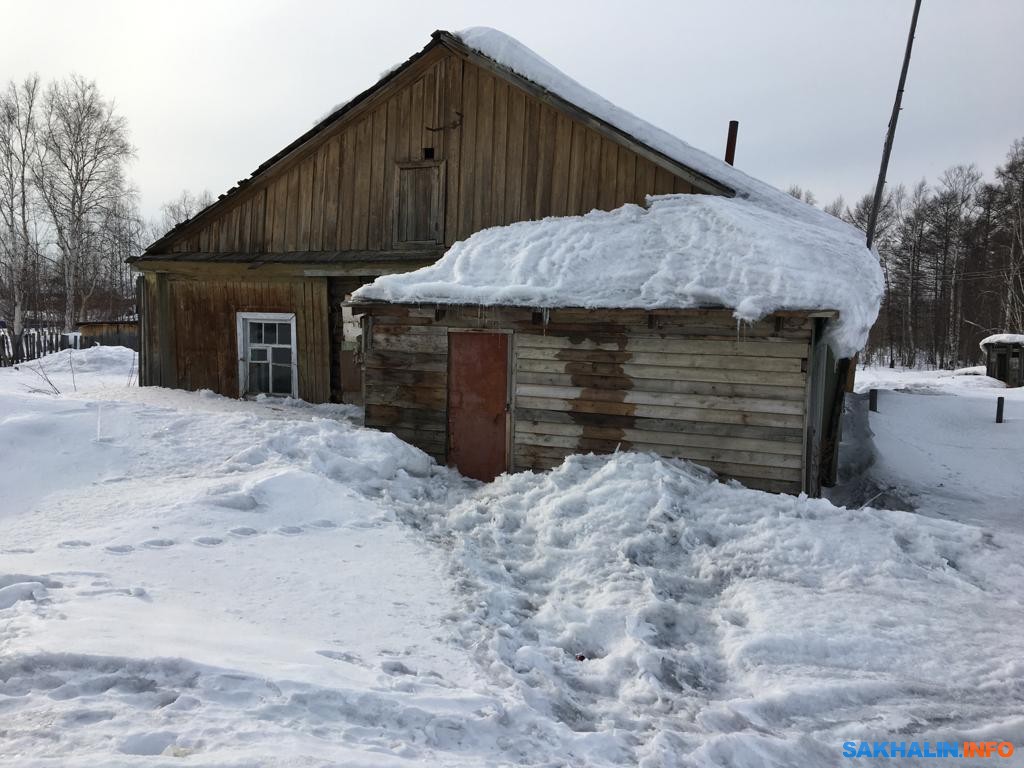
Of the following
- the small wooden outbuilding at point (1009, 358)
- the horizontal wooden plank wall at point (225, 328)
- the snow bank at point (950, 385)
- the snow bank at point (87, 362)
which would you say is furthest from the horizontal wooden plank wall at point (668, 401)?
the small wooden outbuilding at point (1009, 358)

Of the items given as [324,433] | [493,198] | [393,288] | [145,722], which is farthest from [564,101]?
[145,722]

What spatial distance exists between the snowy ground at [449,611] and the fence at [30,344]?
17227 millimetres

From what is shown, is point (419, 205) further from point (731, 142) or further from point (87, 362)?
point (87, 362)

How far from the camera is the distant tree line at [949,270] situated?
3394cm

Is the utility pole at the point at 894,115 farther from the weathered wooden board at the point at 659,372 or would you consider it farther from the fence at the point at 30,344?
the fence at the point at 30,344

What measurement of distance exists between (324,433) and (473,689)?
18.6 feet

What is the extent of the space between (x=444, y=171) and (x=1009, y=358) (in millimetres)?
21740

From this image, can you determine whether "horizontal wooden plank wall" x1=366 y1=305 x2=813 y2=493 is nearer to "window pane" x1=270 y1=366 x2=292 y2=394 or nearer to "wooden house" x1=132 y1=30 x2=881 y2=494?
"wooden house" x1=132 y1=30 x2=881 y2=494

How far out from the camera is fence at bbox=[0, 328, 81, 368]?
22047 millimetres

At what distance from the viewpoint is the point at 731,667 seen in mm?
4438

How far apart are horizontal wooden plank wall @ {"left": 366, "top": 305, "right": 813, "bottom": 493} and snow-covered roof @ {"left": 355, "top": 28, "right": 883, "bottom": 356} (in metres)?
0.29

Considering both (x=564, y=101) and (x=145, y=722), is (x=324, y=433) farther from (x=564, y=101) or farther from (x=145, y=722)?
(x=564, y=101)

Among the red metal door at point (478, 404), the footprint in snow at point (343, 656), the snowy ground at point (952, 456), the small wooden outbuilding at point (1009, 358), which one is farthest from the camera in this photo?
the small wooden outbuilding at point (1009, 358)

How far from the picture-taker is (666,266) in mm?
8977
